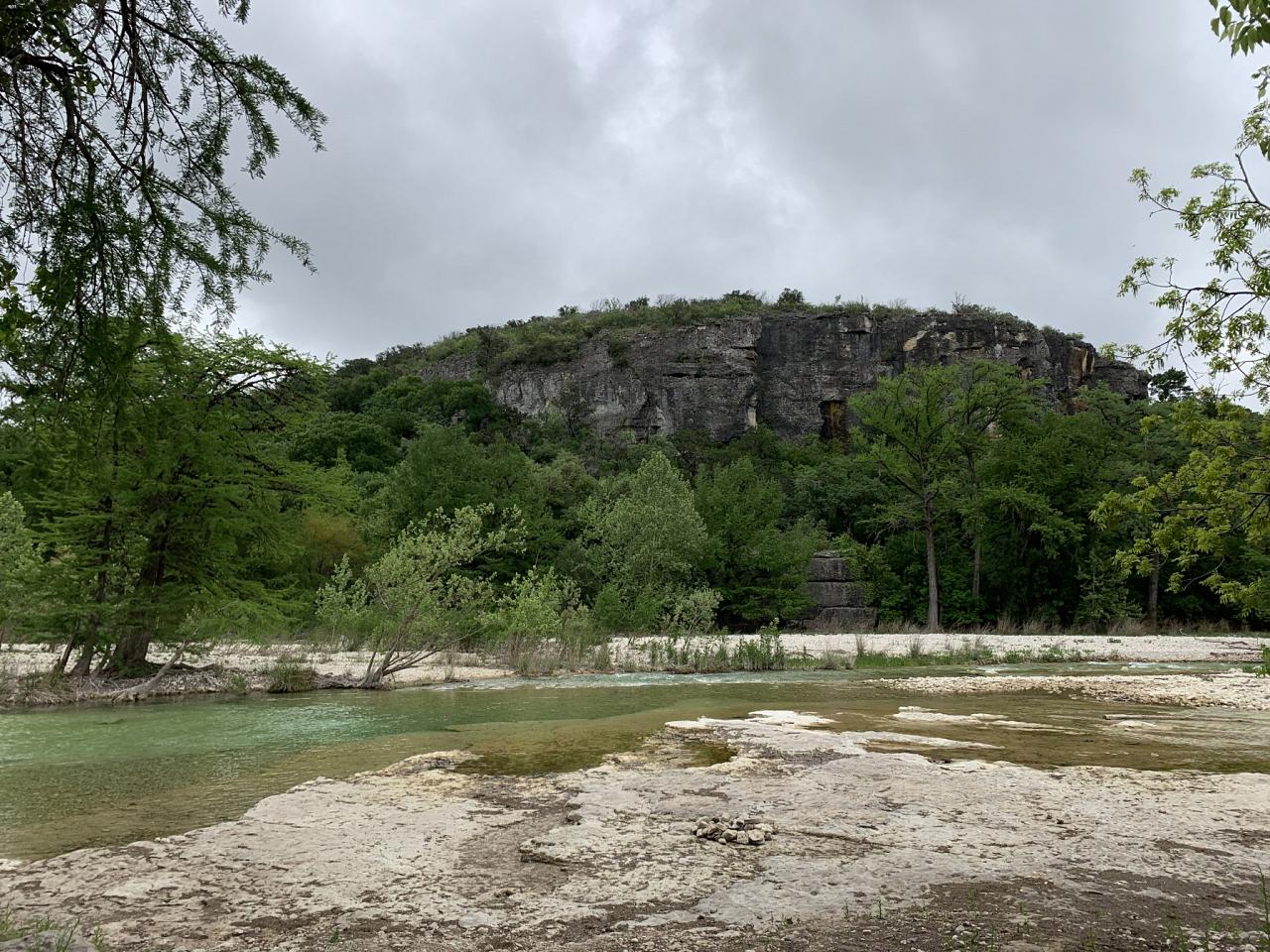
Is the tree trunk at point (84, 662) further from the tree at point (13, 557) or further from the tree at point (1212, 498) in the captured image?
the tree at point (1212, 498)

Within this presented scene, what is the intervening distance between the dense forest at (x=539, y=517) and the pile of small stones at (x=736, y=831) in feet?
12.2

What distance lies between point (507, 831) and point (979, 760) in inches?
196

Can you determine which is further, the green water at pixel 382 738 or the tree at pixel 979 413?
the tree at pixel 979 413

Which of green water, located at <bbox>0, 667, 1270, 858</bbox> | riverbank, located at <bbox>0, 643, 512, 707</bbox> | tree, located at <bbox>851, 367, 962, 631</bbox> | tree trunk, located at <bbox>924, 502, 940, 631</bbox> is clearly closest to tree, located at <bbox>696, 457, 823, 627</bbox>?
tree trunk, located at <bbox>924, 502, 940, 631</bbox>

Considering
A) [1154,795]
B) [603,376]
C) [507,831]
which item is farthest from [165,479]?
[603,376]

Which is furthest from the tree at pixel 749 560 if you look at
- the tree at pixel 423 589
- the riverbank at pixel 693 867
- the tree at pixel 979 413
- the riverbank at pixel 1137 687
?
the riverbank at pixel 693 867

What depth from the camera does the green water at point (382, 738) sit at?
22.9 ft

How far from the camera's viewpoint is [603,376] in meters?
87.8

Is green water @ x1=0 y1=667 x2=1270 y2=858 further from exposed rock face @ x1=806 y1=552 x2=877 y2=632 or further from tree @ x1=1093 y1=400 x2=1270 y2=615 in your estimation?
exposed rock face @ x1=806 y1=552 x2=877 y2=632

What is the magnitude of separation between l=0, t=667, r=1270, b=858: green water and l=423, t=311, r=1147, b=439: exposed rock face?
6993cm

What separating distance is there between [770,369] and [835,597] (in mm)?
51405

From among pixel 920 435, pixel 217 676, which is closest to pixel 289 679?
pixel 217 676

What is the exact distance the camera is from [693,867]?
502 cm

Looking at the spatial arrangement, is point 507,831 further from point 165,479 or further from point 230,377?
point 230,377
